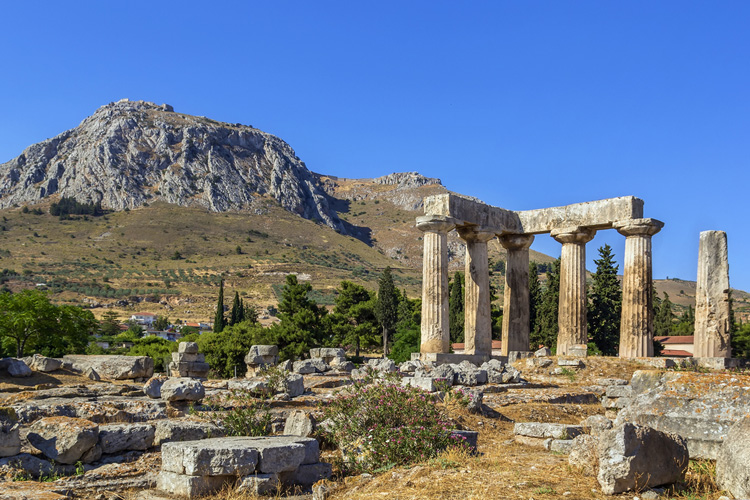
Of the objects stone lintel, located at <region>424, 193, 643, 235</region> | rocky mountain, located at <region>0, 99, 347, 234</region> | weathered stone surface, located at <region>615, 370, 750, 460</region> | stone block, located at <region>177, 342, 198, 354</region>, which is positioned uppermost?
rocky mountain, located at <region>0, 99, 347, 234</region>

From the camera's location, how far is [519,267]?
2695 cm

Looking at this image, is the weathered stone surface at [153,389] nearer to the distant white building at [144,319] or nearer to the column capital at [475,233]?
the column capital at [475,233]

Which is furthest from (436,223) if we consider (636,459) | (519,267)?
(636,459)

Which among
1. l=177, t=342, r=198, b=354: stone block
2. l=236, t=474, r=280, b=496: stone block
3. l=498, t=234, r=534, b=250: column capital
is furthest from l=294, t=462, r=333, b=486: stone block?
l=498, t=234, r=534, b=250: column capital

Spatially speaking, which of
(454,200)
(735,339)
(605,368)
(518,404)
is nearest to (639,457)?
(518,404)

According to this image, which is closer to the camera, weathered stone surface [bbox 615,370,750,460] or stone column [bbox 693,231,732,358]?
weathered stone surface [bbox 615,370,750,460]

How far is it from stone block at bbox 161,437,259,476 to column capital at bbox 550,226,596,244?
63.0 feet

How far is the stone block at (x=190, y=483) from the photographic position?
7684mm

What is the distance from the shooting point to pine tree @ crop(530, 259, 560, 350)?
47.2 meters

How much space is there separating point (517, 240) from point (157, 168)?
158113 mm

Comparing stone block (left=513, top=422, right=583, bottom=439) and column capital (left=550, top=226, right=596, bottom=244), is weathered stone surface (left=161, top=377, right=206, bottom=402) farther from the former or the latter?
column capital (left=550, top=226, right=596, bottom=244)

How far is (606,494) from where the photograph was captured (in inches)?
260

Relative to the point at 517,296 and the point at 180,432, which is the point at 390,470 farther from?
the point at 517,296

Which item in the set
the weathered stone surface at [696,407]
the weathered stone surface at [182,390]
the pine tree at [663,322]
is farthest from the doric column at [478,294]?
the pine tree at [663,322]
